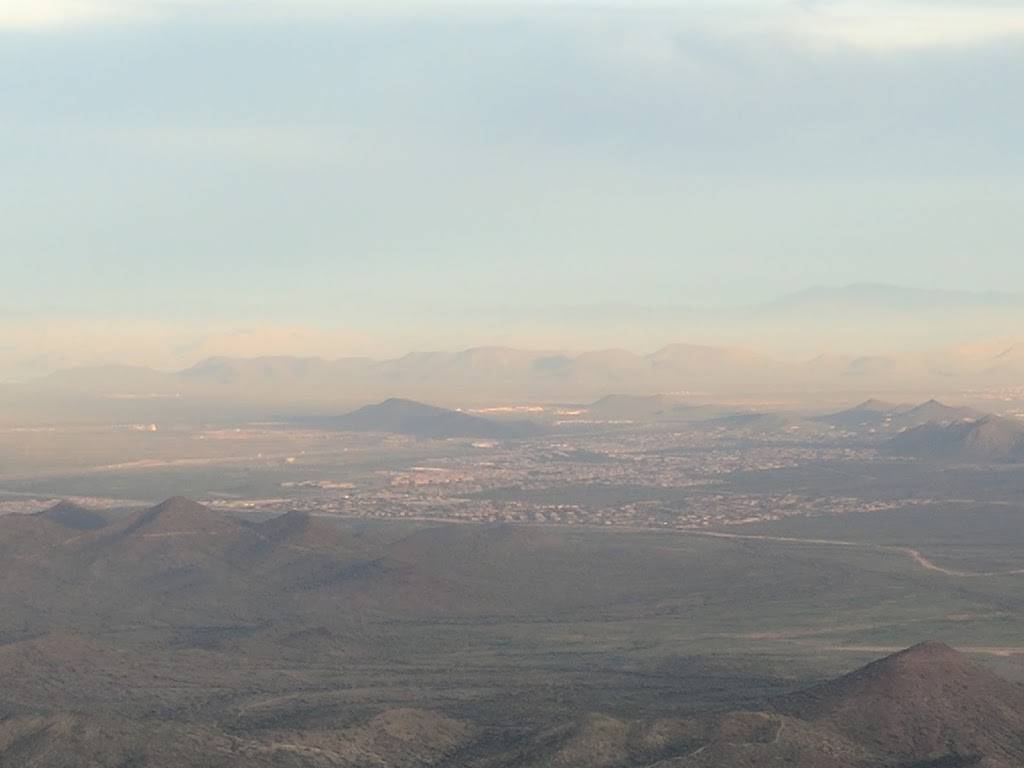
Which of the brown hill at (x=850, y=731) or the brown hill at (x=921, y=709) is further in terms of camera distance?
the brown hill at (x=921, y=709)

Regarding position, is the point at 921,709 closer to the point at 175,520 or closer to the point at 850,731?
the point at 850,731

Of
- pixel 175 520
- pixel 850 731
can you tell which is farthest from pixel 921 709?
pixel 175 520

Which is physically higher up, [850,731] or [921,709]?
[921,709]

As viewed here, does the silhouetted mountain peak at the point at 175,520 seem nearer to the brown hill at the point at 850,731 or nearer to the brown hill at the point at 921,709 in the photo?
the brown hill at the point at 850,731

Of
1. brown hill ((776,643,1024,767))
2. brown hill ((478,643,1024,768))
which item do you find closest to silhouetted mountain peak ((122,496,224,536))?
brown hill ((478,643,1024,768))

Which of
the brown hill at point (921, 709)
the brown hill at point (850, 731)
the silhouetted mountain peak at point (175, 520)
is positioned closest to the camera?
the brown hill at point (850, 731)

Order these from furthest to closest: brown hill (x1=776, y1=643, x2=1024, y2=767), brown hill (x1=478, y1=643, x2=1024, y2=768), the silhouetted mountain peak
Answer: the silhouetted mountain peak
brown hill (x1=776, y1=643, x2=1024, y2=767)
brown hill (x1=478, y1=643, x2=1024, y2=768)

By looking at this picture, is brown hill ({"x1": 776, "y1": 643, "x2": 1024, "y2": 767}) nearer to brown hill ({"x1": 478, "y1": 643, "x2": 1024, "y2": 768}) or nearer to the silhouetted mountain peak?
brown hill ({"x1": 478, "y1": 643, "x2": 1024, "y2": 768})

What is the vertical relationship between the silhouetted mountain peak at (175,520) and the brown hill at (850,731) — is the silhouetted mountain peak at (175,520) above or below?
above


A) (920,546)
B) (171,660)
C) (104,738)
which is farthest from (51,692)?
(920,546)

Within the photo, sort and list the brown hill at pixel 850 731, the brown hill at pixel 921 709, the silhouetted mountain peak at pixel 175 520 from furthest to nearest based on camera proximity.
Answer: the silhouetted mountain peak at pixel 175 520, the brown hill at pixel 921 709, the brown hill at pixel 850 731

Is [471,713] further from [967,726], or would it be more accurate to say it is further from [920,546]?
[920,546]

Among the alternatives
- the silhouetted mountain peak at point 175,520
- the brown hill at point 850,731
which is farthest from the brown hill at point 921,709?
the silhouetted mountain peak at point 175,520
